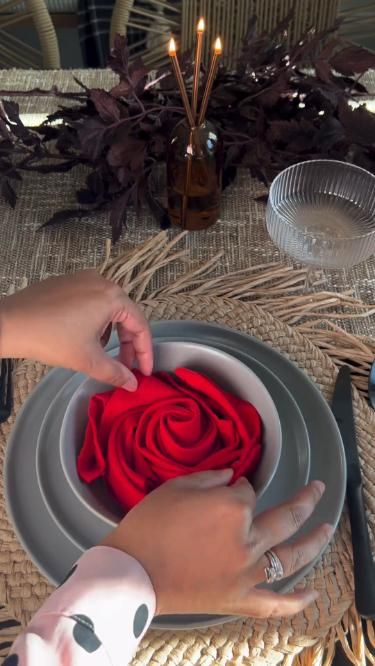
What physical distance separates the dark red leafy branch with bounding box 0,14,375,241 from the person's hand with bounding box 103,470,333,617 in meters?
0.36

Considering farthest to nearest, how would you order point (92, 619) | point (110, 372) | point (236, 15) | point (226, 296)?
point (236, 15)
point (226, 296)
point (110, 372)
point (92, 619)

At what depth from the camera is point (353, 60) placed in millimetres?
725

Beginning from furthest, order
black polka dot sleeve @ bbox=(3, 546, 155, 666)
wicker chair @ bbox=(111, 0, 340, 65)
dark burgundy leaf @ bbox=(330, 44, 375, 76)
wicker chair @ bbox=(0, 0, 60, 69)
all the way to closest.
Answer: wicker chair @ bbox=(0, 0, 60, 69), wicker chair @ bbox=(111, 0, 340, 65), dark burgundy leaf @ bbox=(330, 44, 375, 76), black polka dot sleeve @ bbox=(3, 546, 155, 666)

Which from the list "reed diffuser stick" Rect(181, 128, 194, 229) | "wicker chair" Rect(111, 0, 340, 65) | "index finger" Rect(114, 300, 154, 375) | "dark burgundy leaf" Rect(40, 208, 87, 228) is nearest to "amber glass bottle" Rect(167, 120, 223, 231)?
"reed diffuser stick" Rect(181, 128, 194, 229)

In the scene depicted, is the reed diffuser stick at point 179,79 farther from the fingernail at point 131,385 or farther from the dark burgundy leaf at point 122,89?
the fingernail at point 131,385

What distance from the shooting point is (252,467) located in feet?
1.56

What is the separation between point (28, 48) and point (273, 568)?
1.36m

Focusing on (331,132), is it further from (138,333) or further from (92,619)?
(92,619)

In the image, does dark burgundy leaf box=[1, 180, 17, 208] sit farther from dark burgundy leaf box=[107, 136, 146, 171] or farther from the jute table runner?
dark burgundy leaf box=[107, 136, 146, 171]

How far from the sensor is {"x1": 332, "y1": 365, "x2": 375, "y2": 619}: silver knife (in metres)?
0.45

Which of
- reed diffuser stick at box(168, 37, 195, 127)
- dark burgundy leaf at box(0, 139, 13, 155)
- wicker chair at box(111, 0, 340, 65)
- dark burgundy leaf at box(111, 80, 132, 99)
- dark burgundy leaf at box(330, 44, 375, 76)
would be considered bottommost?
dark burgundy leaf at box(0, 139, 13, 155)

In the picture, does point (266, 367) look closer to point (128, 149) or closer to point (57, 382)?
point (57, 382)

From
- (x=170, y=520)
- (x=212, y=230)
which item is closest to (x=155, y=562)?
(x=170, y=520)

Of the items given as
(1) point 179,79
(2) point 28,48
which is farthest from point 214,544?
(2) point 28,48
